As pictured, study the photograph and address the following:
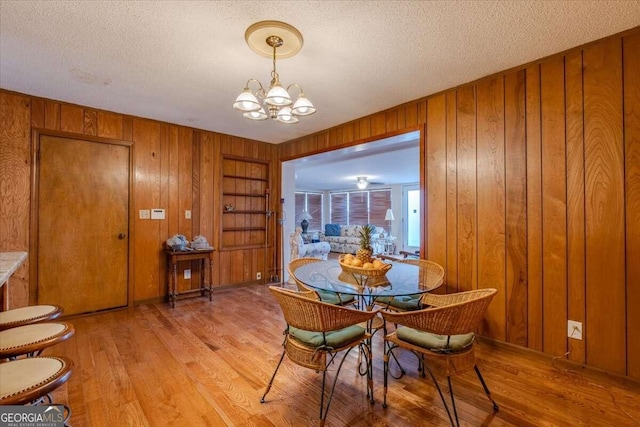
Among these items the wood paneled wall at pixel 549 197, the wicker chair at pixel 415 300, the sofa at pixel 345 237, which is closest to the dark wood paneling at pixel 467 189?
the wood paneled wall at pixel 549 197

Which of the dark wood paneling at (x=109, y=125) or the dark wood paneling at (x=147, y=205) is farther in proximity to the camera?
the dark wood paneling at (x=147, y=205)

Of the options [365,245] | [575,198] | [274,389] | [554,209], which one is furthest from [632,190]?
[274,389]

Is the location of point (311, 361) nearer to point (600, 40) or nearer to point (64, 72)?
point (600, 40)

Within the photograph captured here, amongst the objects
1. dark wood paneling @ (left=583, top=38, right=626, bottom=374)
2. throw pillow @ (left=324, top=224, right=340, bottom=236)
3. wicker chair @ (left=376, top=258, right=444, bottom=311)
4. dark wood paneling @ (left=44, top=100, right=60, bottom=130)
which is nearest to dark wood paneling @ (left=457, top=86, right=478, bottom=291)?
wicker chair @ (left=376, top=258, right=444, bottom=311)

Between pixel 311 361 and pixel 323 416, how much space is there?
381mm

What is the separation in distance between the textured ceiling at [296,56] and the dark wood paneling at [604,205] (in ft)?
0.89

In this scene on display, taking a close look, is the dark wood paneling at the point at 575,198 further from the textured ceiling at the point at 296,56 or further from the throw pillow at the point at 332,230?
the throw pillow at the point at 332,230

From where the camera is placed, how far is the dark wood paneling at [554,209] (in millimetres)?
2270

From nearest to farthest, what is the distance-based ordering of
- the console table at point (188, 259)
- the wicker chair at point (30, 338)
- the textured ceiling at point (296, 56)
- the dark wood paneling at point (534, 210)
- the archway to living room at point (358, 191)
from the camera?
the wicker chair at point (30, 338), the textured ceiling at point (296, 56), the dark wood paneling at point (534, 210), the console table at point (188, 259), the archway to living room at point (358, 191)

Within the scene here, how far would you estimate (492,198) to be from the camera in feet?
8.61

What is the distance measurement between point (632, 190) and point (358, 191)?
29.2ft

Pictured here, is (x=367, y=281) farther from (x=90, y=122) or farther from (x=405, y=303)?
(x=90, y=122)

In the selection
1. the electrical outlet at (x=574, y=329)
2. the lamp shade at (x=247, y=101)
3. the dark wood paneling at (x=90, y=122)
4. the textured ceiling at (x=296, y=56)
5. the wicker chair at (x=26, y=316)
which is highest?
the textured ceiling at (x=296, y=56)

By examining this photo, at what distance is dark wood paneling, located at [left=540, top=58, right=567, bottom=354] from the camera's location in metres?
2.27
